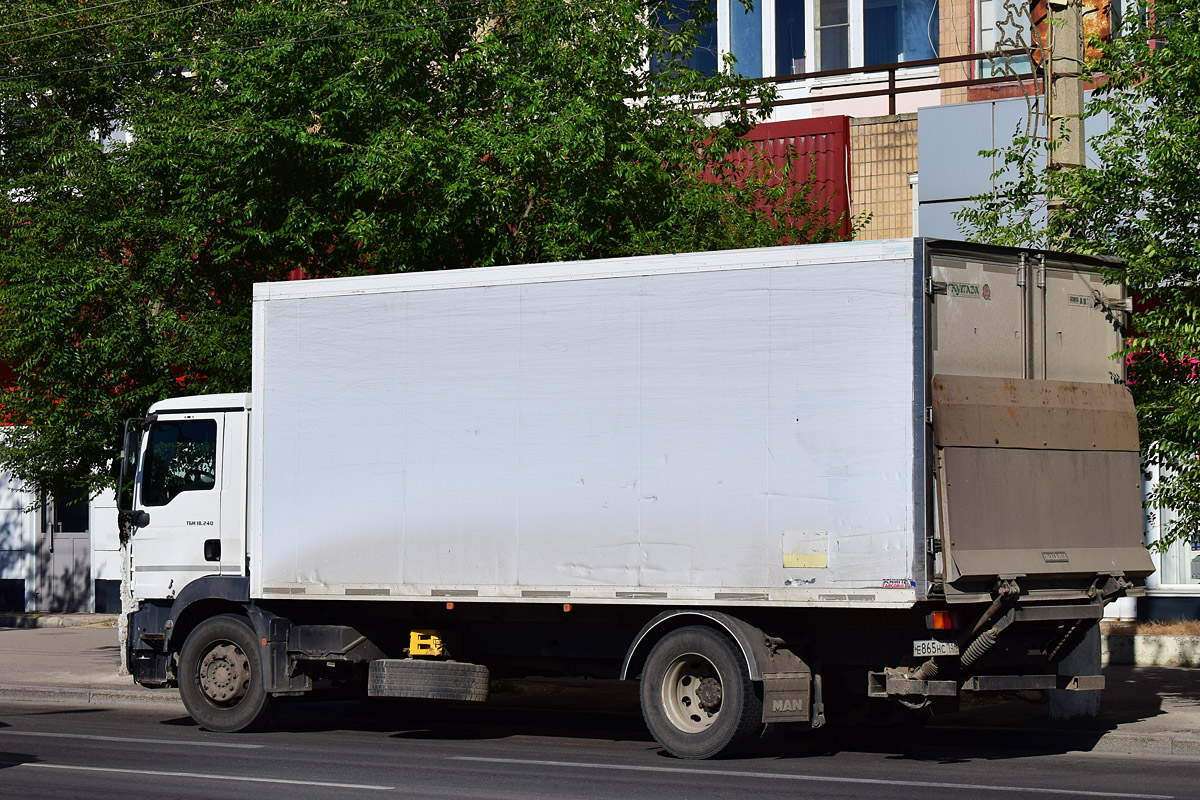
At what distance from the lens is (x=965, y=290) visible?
11664 mm

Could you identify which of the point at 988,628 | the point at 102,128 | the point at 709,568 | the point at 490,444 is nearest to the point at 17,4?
the point at 102,128

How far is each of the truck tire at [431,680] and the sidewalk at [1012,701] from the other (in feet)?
11.3

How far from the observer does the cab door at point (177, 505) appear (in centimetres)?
1474

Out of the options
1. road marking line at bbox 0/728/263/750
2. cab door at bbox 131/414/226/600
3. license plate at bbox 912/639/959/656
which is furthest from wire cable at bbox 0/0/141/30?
license plate at bbox 912/639/959/656

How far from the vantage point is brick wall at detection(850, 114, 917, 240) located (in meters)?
22.2

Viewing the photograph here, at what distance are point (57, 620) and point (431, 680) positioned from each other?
52.4 ft

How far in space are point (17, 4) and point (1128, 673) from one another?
47.8 feet

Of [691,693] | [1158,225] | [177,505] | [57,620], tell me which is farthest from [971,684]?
[57,620]

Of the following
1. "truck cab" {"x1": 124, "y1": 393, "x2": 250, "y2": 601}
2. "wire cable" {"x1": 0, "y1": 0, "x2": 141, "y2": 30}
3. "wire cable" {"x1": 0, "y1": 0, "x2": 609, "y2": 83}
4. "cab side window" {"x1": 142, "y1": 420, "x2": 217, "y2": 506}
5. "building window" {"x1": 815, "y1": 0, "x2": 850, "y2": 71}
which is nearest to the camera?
"truck cab" {"x1": 124, "y1": 393, "x2": 250, "y2": 601}

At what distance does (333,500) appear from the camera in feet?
44.5

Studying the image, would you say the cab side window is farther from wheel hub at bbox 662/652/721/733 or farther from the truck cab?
wheel hub at bbox 662/652/721/733

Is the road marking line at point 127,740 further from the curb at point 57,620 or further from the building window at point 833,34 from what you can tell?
the building window at point 833,34

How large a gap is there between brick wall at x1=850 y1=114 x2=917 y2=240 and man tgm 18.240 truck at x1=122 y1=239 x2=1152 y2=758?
31.1 feet

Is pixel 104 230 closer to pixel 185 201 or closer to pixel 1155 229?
pixel 185 201
